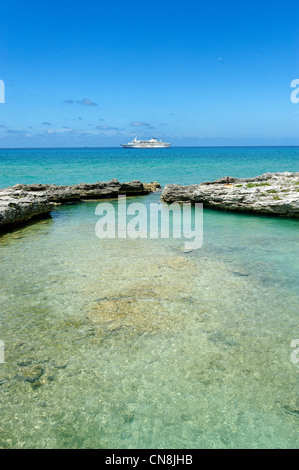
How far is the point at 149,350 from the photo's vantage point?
4965 mm

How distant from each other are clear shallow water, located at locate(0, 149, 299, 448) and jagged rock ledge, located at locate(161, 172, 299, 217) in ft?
21.1

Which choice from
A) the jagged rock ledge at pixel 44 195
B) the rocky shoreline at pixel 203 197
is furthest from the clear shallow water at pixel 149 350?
the rocky shoreline at pixel 203 197

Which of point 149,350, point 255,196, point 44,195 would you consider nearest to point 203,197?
point 255,196

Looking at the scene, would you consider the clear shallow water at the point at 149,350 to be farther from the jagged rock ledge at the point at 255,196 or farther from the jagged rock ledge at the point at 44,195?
the jagged rock ledge at the point at 255,196

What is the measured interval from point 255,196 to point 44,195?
36.7 ft

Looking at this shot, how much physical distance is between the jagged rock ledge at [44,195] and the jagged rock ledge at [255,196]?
5143 millimetres

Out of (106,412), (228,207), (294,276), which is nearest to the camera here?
(106,412)

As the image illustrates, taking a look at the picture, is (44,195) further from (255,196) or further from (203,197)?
(255,196)

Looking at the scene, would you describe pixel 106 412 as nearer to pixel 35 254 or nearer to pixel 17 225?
pixel 35 254

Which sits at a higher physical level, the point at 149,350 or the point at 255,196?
the point at 255,196

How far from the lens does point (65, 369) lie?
453 cm

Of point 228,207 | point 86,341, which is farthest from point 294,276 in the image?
point 228,207

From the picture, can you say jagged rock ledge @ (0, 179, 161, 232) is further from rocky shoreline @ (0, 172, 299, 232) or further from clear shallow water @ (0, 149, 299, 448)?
clear shallow water @ (0, 149, 299, 448)

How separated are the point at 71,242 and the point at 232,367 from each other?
8.26 meters
